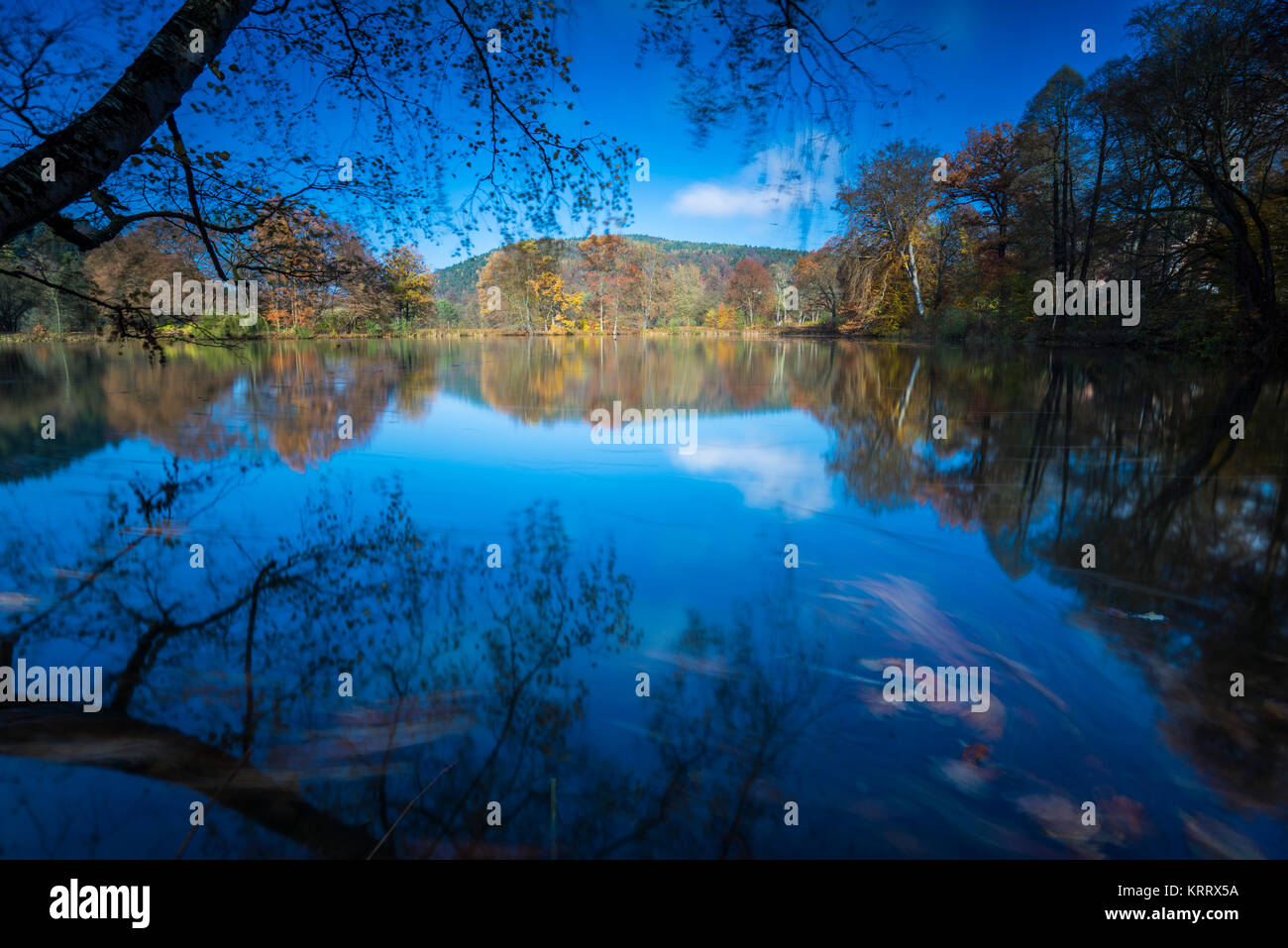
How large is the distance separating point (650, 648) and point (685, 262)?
134 meters

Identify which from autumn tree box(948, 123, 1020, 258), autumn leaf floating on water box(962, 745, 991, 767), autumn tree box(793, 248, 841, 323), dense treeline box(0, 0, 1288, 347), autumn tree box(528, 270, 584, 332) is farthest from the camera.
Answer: autumn tree box(528, 270, 584, 332)

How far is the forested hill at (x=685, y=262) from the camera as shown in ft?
341

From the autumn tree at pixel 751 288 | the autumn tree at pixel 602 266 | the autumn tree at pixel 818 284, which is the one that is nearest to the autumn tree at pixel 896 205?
the autumn tree at pixel 818 284

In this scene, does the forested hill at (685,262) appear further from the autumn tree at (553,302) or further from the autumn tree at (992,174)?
the autumn tree at (992,174)

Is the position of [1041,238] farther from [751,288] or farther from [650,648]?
[751,288]

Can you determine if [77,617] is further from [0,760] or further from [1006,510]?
[1006,510]

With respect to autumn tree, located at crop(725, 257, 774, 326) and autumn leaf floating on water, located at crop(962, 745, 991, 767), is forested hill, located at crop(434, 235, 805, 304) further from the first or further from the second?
autumn leaf floating on water, located at crop(962, 745, 991, 767)

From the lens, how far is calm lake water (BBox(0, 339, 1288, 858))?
2.06m

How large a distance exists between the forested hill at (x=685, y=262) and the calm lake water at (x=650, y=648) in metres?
76.5

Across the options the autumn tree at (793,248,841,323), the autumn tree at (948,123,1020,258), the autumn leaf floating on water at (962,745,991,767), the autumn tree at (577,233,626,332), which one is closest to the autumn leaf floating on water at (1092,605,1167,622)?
the autumn leaf floating on water at (962,745,991,767)

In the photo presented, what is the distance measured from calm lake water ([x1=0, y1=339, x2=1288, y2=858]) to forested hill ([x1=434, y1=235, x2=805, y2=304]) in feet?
251

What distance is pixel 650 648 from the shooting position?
322 centimetres

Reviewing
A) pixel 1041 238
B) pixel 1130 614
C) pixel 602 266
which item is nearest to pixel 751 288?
pixel 602 266
